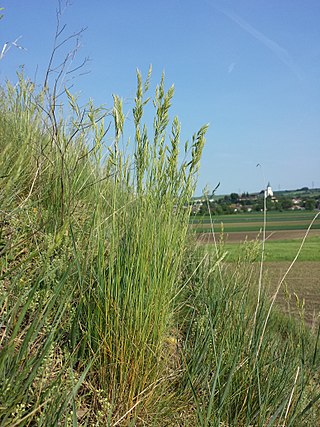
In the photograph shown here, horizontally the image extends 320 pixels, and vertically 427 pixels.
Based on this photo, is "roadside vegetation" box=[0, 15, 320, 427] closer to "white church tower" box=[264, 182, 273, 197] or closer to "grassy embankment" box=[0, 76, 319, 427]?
"grassy embankment" box=[0, 76, 319, 427]

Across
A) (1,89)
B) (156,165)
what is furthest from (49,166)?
(1,89)

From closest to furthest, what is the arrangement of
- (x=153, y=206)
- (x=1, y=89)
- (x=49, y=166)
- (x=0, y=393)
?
(x=0, y=393), (x=153, y=206), (x=49, y=166), (x=1, y=89)

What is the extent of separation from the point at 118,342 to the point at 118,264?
1.13ft

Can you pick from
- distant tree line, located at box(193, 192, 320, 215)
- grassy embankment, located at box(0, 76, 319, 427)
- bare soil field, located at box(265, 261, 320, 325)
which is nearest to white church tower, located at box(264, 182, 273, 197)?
distant tree line, located at box(193, 192, 320, 215)

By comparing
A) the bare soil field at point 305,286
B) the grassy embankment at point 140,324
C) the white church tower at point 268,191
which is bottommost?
the bare soil field at point 305,286

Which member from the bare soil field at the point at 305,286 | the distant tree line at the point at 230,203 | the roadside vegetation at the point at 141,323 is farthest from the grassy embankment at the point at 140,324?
the bare soil field at the point at 305,286

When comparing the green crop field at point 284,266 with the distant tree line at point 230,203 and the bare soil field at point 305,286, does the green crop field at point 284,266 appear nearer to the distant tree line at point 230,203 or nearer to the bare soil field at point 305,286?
the bare soil field at point 305,286

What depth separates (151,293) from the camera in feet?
7.36

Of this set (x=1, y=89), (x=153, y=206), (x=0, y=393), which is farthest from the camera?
(x=1, y=89)

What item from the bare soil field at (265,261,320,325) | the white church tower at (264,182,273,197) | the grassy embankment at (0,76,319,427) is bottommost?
the bare soil field at (265,261,320,325)

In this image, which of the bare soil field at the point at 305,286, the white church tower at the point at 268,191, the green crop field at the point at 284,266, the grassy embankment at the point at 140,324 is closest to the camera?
the grassy embankment at the point at 140,324

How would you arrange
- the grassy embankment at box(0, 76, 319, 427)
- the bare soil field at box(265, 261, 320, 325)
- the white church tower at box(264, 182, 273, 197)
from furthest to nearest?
the bare soil field at box(265, 261, 320, 325) < the white church tower at box(264, 182, 273, 197) < the grassy embankment at box(0, 76, 319, 427)

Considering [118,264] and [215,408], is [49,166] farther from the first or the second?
[215,408]

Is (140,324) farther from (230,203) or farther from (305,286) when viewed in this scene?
(305,286)
